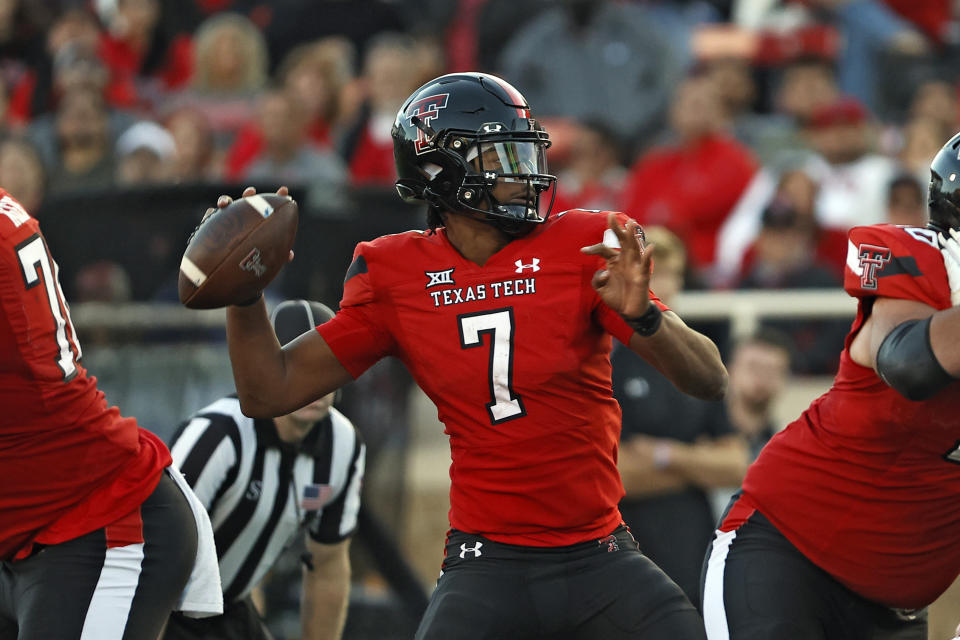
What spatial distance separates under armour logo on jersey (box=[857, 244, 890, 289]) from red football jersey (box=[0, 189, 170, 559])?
2017 mm

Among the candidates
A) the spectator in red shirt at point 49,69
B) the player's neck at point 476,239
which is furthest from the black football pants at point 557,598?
the spectator in red shirt at point 49,69

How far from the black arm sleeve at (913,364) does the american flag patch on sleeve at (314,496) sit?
216 centimetres

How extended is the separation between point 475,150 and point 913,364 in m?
1.28

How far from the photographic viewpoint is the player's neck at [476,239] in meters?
3.91

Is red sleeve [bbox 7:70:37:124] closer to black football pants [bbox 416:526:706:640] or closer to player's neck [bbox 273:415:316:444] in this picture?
player's neck [bbox 273:415:316:444]

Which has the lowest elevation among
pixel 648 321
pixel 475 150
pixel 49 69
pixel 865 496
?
pixel 865 496

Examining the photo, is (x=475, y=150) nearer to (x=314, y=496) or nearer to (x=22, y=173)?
(x=314, y=496)

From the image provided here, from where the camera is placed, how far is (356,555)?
6.69 m

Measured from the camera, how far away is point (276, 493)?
4906mm

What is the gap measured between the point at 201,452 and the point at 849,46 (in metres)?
6.96

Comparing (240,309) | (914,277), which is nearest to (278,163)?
(240,309)

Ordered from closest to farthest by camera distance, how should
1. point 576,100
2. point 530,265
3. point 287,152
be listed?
point 530,265
point 287,152
point 576,100

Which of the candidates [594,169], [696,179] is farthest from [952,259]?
[594,169]

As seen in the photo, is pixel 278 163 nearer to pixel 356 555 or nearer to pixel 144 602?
pixel 356 555
